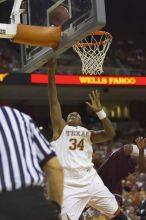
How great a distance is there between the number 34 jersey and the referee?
266cm

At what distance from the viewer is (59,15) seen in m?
5.33

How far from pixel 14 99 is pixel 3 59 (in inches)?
76.3

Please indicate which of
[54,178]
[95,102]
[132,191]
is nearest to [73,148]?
[95,102]

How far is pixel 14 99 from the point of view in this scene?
66.3ft

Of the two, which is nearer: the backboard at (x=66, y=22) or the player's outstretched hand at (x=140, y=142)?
the backboard at (x=66, y=22)

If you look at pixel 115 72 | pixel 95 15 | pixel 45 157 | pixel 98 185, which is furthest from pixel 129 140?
pixel 45 157

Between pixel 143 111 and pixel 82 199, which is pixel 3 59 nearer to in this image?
pixel 143 111

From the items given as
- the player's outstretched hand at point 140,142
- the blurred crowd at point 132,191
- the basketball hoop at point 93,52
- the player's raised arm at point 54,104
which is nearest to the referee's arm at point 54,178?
the player's raised arm at point 54,104

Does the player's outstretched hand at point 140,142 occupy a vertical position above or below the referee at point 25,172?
below

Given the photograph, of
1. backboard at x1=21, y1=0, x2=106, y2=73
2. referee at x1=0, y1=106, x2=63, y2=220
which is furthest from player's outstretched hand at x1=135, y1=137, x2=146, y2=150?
referee at x1=0, y1=106, x2=63, y2=220

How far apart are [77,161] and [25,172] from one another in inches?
116

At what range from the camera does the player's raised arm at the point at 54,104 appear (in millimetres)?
5238

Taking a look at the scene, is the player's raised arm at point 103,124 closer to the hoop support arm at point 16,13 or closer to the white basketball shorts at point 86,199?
the white basketball shorts at point 86,199

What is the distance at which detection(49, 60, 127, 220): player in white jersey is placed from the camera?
5457 millimetres
